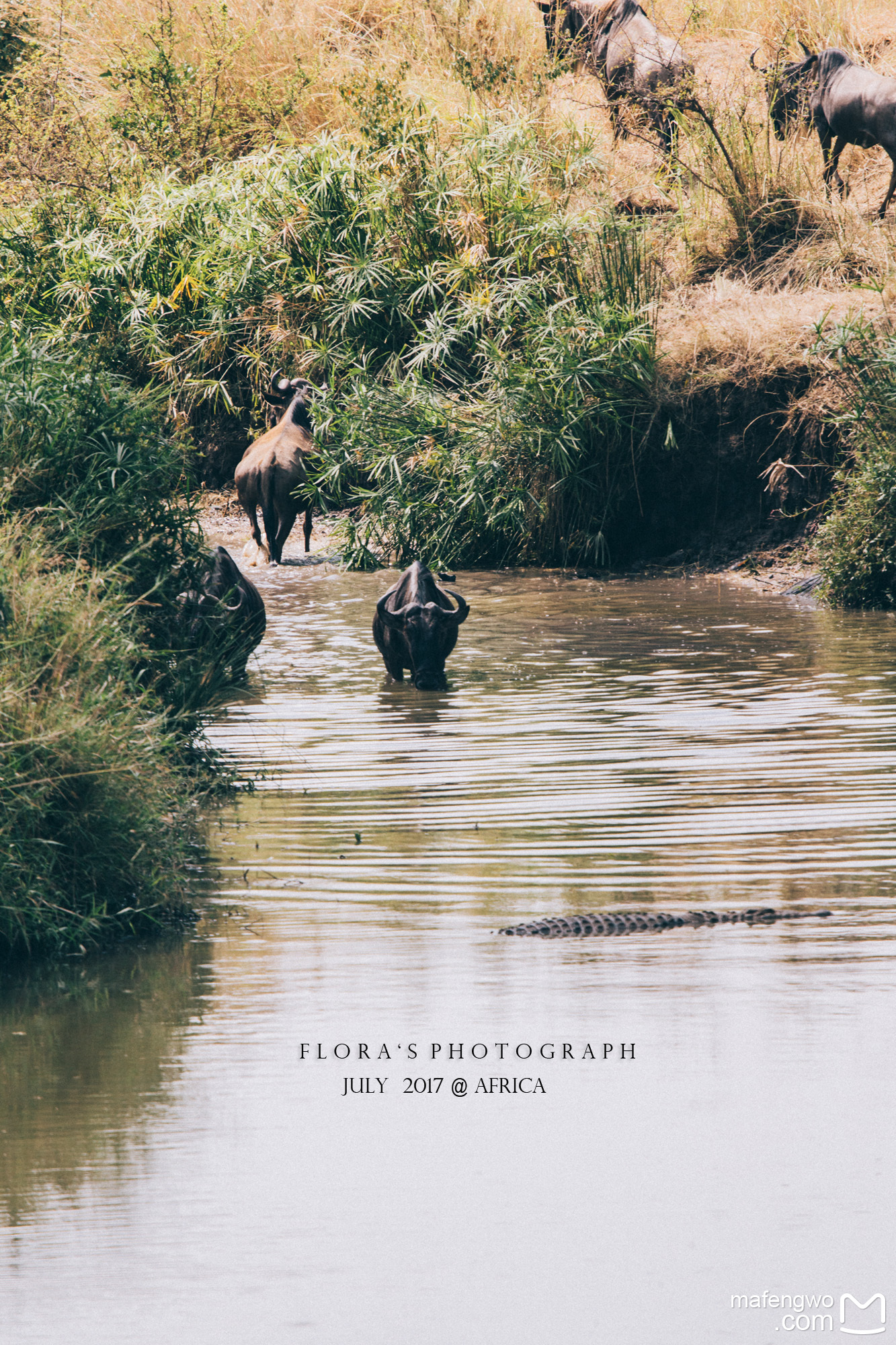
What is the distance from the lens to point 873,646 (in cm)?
1163

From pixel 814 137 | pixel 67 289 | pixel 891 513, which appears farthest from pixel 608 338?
pixel 67 289

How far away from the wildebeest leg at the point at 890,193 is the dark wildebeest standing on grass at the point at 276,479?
18.7 feet

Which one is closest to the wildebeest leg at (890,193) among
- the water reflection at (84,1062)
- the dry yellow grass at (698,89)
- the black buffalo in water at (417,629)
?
the dry yellow grass at (698,89)

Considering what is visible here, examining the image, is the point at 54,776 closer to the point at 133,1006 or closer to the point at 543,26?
the point at 133,1006

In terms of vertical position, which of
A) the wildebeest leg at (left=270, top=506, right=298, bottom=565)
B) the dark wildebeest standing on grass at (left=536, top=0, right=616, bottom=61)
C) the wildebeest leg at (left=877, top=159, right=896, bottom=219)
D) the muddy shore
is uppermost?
the dark wildebeest standing on grass at (left=536, top=0, right=616, bottom=61)

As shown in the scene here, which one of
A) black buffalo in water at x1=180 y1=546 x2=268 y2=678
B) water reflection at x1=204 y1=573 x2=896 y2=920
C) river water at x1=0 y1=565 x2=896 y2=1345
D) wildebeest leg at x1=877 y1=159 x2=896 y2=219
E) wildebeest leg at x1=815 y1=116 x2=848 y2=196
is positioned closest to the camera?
river water at x1=0 y1=565 x2=896 y2=1345

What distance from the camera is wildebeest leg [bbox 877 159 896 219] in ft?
53.3

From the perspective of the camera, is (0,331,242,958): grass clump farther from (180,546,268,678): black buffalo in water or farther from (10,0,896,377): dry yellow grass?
(10,0,896,377): dry yellow grass

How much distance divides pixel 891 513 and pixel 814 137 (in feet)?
19.9

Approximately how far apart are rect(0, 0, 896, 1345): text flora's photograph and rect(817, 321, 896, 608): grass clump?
0.16 ft

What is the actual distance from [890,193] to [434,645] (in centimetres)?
834

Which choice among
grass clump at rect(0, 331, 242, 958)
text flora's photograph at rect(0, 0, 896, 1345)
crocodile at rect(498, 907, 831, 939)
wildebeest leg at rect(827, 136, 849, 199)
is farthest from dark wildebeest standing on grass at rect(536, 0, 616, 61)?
crocodile at rect(498, 907, 831, 939)

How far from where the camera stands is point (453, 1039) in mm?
4930

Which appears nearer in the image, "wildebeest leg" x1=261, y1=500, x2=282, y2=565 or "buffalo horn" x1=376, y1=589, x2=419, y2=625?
"buffalo horn" x1=376, y1=589, x2=419, y2=625
